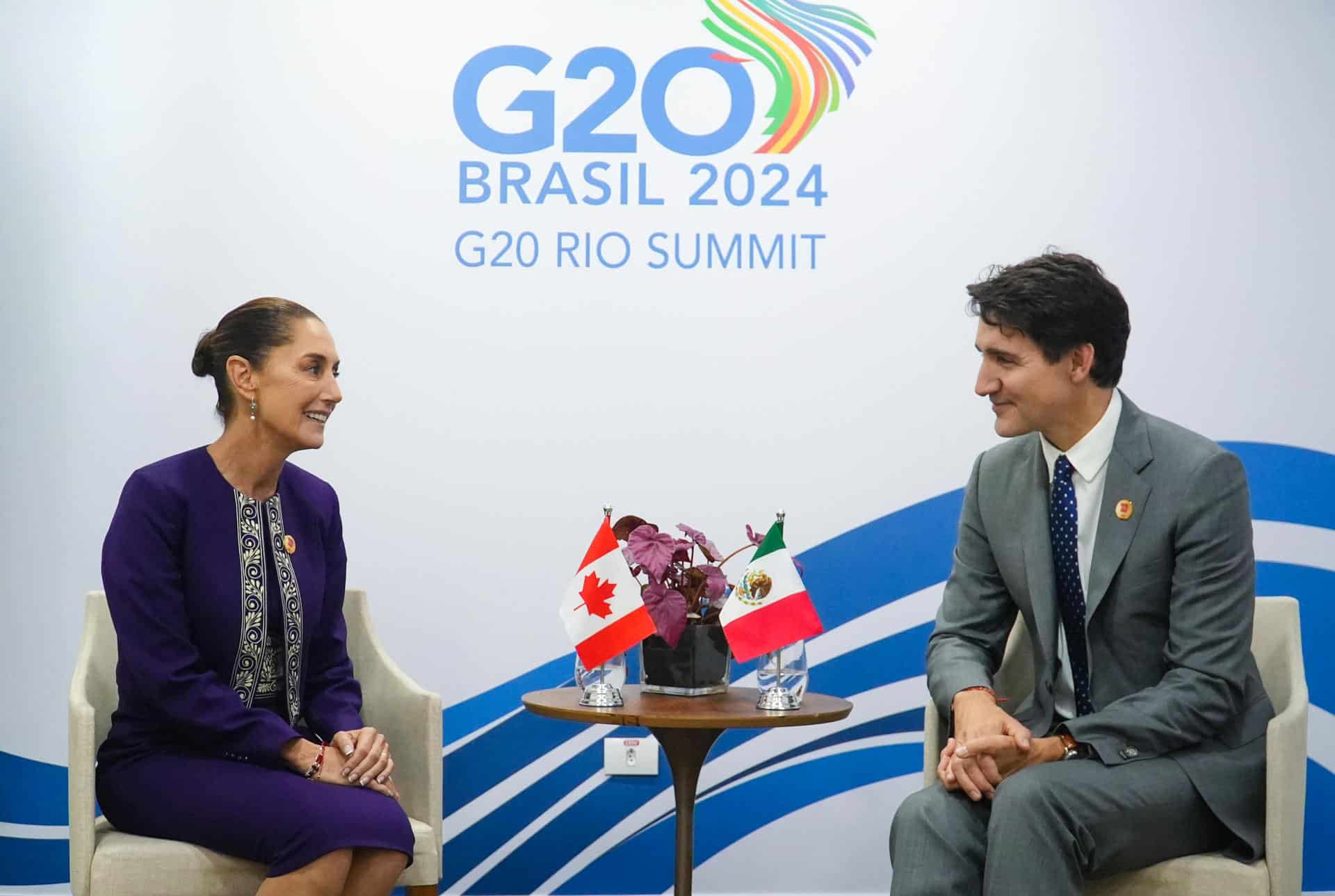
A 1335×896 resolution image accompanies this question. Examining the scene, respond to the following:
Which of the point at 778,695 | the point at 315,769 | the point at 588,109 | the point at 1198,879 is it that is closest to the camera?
the point at 1198,879

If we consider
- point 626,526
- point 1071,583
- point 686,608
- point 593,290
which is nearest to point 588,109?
point 593,290

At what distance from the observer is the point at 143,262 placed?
3656mm

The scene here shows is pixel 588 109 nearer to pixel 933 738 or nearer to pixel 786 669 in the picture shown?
pixel 786 669

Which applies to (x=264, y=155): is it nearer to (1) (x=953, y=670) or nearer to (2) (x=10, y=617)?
(2) (x=10, y=617)

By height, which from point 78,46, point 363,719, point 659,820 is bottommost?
point 659,820

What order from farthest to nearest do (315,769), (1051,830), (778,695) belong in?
(778,695) < (315,769) < (1051,830)

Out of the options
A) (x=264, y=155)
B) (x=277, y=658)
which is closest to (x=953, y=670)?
(x=277, y=658)

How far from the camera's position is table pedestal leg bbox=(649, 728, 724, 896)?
9.14ft

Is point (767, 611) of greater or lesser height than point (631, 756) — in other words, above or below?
above

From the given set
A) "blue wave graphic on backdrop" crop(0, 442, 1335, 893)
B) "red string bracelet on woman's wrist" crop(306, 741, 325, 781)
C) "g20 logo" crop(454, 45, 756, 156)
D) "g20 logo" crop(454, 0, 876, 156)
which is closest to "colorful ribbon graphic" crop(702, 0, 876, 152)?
"g20 logo" crop(454, 0, 876, 156)

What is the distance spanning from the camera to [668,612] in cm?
274

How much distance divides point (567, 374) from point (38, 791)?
177 centimetres

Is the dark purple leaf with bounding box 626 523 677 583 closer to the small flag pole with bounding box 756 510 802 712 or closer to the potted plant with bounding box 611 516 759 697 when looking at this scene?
the potted plant with bounding box 611 516 759 697

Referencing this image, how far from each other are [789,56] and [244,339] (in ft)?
5.78
